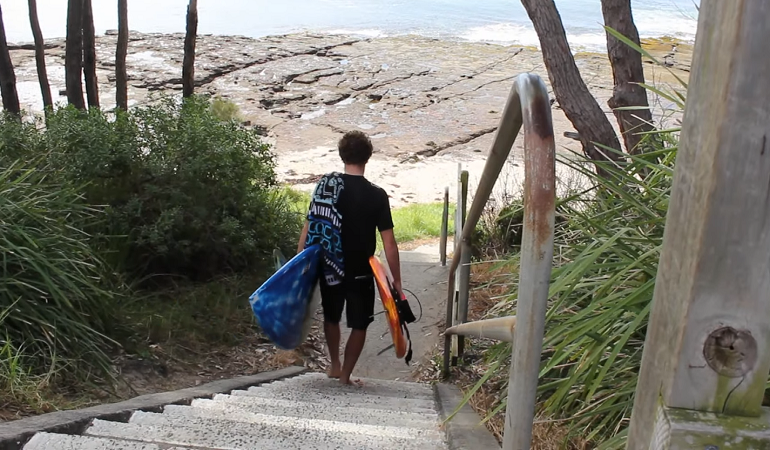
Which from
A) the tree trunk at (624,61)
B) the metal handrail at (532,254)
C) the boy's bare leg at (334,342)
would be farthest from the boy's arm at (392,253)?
the metal handrail at (532,254)

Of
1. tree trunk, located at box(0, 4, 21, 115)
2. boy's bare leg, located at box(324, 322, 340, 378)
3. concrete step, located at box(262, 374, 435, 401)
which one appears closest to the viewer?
concrete step, located at box(262, 374, 435, 401)

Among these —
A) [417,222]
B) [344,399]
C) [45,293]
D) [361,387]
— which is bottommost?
[417,222]

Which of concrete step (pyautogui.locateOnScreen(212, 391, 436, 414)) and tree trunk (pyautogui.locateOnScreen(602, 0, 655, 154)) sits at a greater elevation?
tree trunk (pyautogui.locateOnScreen(602, 0, 655, 154))

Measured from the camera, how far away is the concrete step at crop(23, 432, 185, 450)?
2121 millimetres

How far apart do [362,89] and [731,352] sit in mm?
16093

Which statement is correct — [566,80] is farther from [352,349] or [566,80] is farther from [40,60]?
[40,60]

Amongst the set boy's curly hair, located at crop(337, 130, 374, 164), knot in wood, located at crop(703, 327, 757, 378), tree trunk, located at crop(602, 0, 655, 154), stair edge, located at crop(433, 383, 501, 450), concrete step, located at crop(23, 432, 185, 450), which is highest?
tree trunk, located at crop(602, 0, 655, 154)

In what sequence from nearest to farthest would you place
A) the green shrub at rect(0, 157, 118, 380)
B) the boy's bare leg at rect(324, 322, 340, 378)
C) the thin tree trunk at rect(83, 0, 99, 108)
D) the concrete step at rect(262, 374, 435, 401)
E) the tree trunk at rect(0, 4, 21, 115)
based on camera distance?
the green shrub at rect(0, 157, 118, 380) < the concrete step at rect(262, 374, 435, 401) < the boy's bare leg at rect(324, 322, 340, 378) < the tree trunk at rect(0, 4, 21, 115) < the thin tree trunk at rect(83, 0, 99, 108)

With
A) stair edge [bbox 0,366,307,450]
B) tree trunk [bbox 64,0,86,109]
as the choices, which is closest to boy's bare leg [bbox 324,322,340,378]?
stair edge [bbox 0,366,307,450]

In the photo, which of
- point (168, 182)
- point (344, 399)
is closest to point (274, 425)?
point (344, 399)

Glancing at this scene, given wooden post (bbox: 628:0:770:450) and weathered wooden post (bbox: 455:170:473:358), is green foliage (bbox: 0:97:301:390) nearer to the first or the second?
weathered wooden post (bbox: 455:170:473:358)

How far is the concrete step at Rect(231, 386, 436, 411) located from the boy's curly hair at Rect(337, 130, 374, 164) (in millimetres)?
1215

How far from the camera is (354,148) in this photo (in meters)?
3.94

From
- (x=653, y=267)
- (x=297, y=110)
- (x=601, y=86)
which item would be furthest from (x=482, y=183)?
(x=601, y=86)
